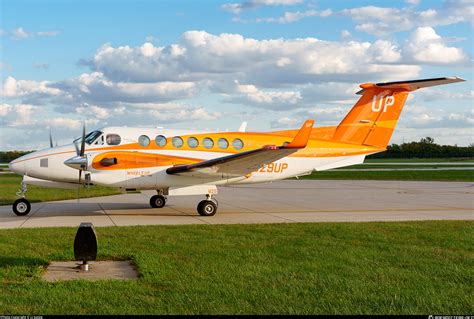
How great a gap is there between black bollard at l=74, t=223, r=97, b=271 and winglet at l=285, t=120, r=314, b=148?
8210 mm

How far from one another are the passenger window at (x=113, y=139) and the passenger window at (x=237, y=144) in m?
3.88

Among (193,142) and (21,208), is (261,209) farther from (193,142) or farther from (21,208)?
(21,208)

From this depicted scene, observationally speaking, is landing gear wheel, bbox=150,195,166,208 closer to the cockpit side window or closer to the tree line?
the cockpit side window

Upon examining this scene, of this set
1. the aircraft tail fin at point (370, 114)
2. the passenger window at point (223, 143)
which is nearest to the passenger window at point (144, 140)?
the passenger window at point (223, 143)

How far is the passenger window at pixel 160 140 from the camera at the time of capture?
1784 centimetres

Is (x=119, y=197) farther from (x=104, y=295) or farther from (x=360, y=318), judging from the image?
(x=360, y=318)

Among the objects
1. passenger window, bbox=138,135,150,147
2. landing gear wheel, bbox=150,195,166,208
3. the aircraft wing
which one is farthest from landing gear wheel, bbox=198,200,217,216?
landing gear wheel, bbox=150,195,166,208

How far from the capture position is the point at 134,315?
6547 mm

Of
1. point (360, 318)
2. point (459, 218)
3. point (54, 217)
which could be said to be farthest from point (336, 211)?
point (360, 318)

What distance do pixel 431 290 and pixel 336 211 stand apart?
1130 cm

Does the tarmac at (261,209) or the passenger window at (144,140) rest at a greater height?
the passenger window at (144,140)

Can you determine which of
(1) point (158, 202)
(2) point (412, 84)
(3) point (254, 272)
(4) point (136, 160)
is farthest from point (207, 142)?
(3) point (254, 272)

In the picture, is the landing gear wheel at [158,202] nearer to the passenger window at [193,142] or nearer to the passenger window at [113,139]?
the passenger window at [193,142]

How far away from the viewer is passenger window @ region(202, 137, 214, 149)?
18.5 metres
